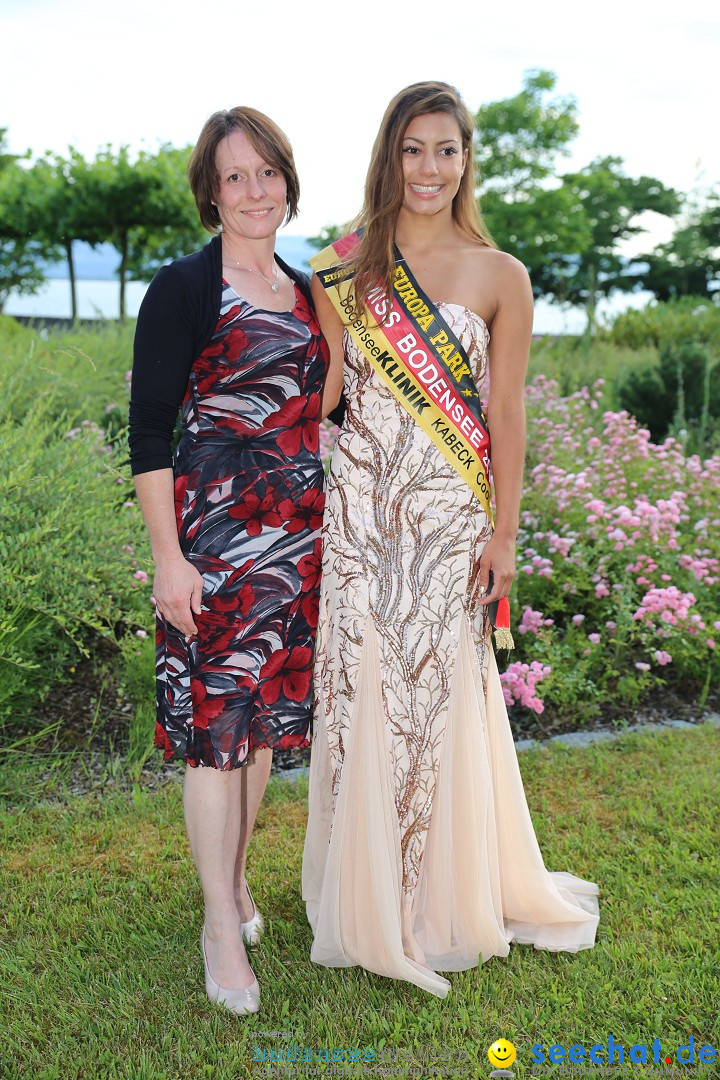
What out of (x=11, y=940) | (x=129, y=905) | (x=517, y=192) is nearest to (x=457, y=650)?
(x=129, y=905)

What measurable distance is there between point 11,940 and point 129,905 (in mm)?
311

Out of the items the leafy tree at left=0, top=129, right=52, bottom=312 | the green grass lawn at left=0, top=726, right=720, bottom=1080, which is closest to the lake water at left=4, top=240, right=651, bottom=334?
the leafy tree at left=0, top=129, right=52, bottom=312

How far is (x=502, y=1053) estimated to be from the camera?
2004mm

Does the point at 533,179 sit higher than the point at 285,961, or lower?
higher

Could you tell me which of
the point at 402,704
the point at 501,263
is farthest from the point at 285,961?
the point at 501,263

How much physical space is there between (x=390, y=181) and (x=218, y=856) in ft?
5.25

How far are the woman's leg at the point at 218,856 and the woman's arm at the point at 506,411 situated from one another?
779 mm

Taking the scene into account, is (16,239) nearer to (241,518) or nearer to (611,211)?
(241,518)

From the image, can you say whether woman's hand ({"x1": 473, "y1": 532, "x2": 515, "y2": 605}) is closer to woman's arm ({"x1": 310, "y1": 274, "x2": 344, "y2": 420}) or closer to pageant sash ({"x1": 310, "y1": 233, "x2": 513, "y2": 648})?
pageant sash ({"x1": 310, "y1": 233, "x2": 513, "y2": 648})

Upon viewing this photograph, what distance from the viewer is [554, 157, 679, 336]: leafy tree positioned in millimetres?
33938

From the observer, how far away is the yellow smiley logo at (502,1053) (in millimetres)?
1985

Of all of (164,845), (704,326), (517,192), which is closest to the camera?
(164,845)

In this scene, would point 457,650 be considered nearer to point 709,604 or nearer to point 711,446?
point 709,604

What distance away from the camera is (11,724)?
352cm
